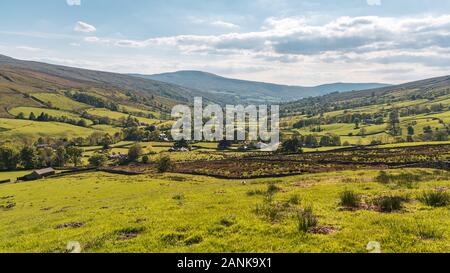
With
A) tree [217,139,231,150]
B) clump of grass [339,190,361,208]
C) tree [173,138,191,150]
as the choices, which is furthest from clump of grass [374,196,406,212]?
tree [173,138,191,150]

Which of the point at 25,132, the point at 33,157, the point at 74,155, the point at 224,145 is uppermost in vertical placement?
the point at 25,132

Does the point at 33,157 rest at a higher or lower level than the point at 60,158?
higher

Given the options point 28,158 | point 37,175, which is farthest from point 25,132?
point 37,175

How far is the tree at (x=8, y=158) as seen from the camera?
10894 cm

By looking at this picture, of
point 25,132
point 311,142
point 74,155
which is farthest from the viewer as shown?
point 25,132

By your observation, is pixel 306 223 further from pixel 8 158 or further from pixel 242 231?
pixel 8 158

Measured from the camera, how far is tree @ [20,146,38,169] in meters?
113

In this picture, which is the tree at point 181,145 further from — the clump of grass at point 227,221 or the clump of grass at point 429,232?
the clump of grass at point 429,232

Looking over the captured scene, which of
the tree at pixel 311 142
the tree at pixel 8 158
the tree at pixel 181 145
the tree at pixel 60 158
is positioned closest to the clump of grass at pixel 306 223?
the tree at pixel 8 158

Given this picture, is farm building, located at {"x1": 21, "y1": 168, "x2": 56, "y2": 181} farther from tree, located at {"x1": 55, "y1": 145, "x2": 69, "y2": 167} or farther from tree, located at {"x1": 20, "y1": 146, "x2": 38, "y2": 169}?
tree, located at {"x1": 55, "y1": 145, "x2": 69, "y2": 167}

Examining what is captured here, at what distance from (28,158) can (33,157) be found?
5.24 feet

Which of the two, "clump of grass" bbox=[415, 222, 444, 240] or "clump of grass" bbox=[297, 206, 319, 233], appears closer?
"clump of grass" bbox=[415, 222, 444, 240]

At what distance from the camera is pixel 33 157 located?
373 feet

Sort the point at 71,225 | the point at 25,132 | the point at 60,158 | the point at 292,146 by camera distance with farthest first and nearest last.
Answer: the point at 25,132, the point at 292,146, the point at 60,158, the point at 71,225
